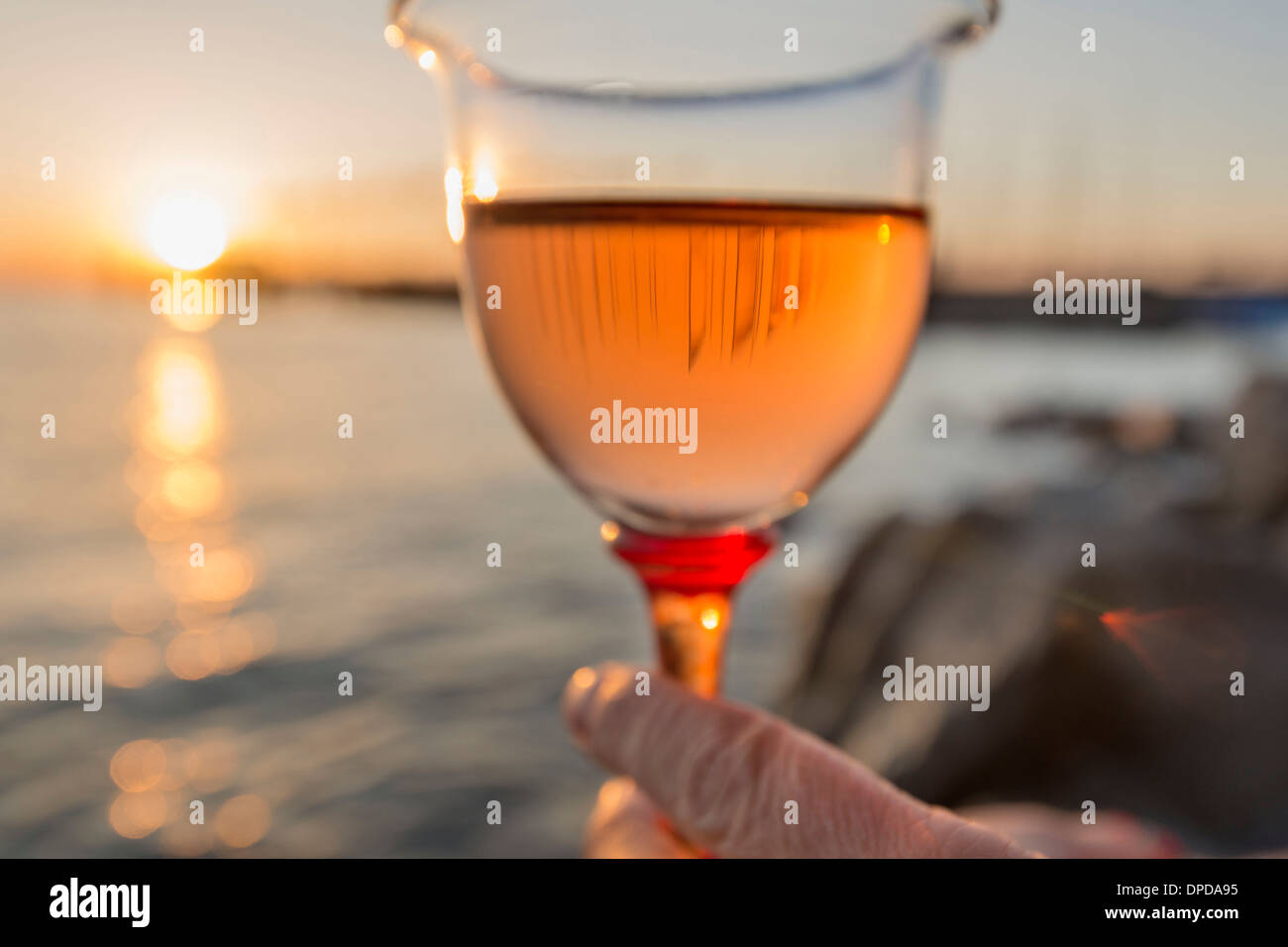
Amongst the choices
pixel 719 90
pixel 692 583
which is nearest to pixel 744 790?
pixel 692 583

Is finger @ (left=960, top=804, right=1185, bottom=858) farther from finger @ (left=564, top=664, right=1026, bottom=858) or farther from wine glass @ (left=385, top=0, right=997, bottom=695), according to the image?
wine glass @ (left=385, top=0, right=997, bottom=695)

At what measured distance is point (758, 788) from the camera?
1.23 meters

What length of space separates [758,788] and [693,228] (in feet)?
2.26

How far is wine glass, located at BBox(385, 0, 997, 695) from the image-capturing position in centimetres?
91

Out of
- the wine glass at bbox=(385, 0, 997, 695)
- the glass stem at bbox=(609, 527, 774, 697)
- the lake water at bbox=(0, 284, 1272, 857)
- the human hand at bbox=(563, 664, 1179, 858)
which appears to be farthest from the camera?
the lake water at bbox=(0, 284, 1272, 857)

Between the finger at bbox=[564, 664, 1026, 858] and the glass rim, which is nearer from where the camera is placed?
the glass rim

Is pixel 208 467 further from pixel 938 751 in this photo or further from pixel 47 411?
pixel 938 751

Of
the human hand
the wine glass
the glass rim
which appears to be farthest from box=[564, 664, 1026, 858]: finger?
the glass rim

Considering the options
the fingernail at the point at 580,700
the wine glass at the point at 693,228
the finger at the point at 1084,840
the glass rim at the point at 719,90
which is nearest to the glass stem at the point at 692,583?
the wine glass at the point at 693,228

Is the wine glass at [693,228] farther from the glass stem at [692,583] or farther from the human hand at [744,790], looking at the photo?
the human hand at [744,790]

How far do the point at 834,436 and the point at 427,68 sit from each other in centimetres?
56

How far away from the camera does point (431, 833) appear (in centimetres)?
553

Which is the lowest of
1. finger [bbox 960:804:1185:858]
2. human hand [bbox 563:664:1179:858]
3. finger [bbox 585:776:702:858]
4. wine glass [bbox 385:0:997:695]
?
finger [bbox 960:804:1185:858]

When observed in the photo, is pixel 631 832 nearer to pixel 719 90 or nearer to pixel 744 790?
pixel 744 790
